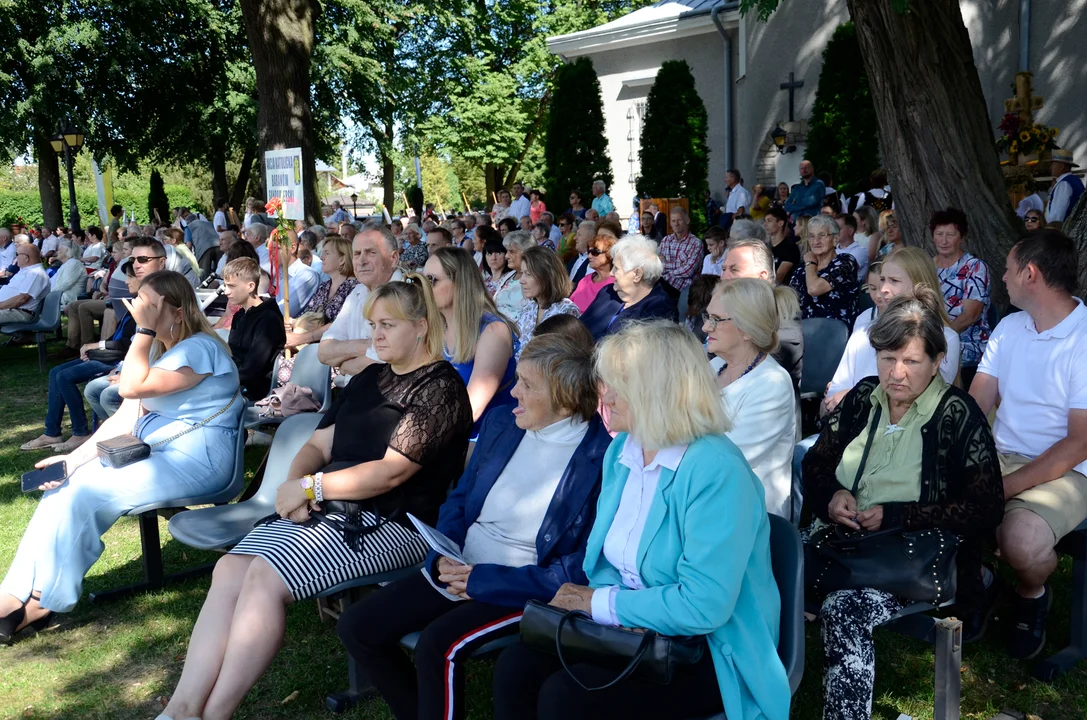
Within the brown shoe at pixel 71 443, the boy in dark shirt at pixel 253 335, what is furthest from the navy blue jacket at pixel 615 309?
the brown shoe at pixel 71 443

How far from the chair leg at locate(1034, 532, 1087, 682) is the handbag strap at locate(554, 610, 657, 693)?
6.15 feet

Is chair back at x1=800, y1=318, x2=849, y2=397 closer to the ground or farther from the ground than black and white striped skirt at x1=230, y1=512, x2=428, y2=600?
farther from the ground

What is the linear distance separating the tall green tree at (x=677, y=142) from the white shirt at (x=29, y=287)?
1108cm

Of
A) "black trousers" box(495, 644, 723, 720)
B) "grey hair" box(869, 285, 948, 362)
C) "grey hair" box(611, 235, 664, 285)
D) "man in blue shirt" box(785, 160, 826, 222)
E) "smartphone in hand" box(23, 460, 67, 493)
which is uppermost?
"man in blue shirt" box(785, 160, 826, 222)

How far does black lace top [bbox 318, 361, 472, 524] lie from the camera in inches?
134

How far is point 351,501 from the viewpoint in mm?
3400

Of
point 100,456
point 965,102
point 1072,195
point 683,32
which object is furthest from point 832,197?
point 100,456

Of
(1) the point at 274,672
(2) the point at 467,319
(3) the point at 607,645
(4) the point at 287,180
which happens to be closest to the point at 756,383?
(3) the point at 607,645

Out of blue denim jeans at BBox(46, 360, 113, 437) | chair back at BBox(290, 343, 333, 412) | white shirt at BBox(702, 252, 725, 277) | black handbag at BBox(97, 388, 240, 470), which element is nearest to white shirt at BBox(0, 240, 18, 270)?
blue denim jeans at BBox(46, 360, 113, 437)

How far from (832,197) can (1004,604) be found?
10.8 meters

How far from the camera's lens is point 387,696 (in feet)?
9.98

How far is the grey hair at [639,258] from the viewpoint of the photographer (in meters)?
5.74

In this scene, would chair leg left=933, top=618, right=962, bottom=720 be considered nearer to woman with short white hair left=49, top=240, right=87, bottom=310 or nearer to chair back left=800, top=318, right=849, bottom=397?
chair back left=800, top=318, right=849, bottom=397

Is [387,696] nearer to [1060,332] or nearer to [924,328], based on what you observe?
[924,328]
